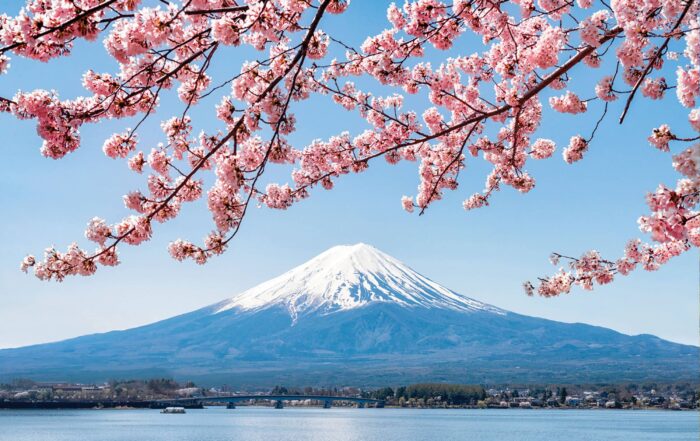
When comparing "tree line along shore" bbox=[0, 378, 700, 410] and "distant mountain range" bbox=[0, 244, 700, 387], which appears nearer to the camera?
"tree line along shore" bbox=[0, 378, 700, 410]

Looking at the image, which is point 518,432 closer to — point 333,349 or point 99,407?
point 99,407

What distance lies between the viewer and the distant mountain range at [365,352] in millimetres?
137000

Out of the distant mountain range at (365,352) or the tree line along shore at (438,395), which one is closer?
the tree line along shore at (438,395)

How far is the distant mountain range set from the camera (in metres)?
137

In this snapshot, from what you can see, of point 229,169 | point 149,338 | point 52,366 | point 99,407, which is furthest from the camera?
point 149,338

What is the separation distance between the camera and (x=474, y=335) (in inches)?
7106

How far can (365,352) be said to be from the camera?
186250 mm

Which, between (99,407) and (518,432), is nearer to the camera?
(518,432)

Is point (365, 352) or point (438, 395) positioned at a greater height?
point (365, 352)

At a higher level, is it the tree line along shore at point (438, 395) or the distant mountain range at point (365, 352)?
the distant mountain range at point (365, 352)

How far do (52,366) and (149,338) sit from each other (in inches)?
1310

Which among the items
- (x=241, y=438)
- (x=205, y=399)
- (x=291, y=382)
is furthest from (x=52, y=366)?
(x=241, y=438)

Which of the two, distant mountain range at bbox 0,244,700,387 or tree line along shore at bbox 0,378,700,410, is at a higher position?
distant mountain range at bbox 0,244,700,387

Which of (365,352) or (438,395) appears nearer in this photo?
(438,395)
